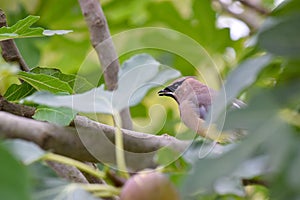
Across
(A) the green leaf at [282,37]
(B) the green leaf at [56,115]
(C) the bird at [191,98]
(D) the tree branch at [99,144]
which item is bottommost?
(D) the tree branch at [99,144]

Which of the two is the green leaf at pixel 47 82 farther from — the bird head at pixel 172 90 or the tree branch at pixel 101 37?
the bird head at pixel 172 90

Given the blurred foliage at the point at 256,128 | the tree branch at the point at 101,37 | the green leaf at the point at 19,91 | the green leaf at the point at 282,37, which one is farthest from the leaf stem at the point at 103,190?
the tree branch at the point at 101,37

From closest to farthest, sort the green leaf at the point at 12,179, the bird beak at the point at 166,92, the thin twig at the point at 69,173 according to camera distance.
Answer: the green leaf at the point at 12,179
the thin twig at the point at 69,173
the bird beak at the point at 166,92

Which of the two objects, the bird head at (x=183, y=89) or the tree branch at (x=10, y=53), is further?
the bird head at (x=183, y=89)

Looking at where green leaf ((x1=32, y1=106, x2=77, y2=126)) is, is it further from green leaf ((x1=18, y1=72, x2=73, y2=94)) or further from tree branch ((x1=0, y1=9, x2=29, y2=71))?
tree branch ((x1=0, y1=9, x2=29, y2=71))

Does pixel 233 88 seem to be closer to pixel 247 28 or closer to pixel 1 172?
pixel 1 172

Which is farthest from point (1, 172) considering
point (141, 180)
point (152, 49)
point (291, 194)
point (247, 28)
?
point (247, 28)

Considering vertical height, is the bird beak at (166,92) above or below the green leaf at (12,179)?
above

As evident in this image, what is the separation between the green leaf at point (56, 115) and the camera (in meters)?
0.93

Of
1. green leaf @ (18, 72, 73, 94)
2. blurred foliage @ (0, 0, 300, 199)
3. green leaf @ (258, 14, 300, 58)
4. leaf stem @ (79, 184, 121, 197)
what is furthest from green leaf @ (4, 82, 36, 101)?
green leaf @ (258, 14, 300, 58)

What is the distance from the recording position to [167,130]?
1488 millimetres

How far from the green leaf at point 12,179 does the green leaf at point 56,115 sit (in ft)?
1.21

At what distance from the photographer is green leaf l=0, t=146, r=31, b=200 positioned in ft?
1.72

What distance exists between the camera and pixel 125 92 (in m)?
0.82
